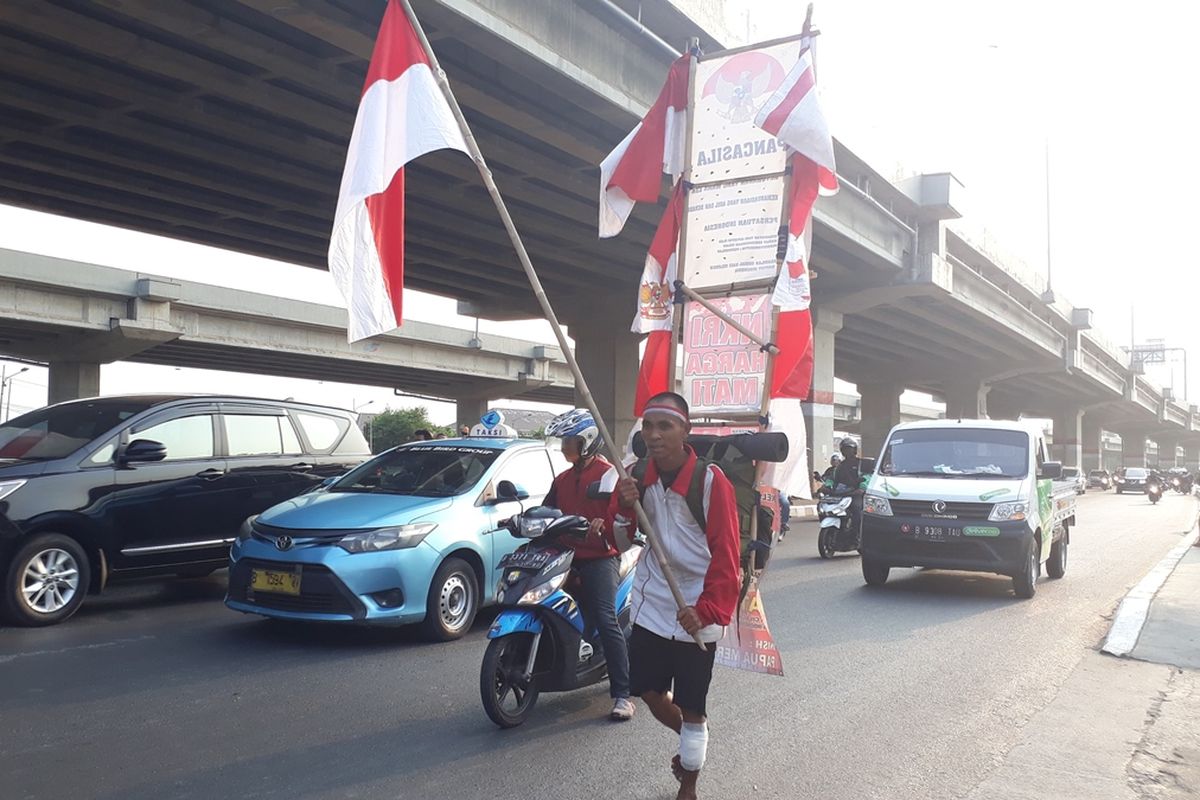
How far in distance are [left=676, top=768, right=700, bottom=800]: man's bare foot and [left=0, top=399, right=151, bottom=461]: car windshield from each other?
663cm

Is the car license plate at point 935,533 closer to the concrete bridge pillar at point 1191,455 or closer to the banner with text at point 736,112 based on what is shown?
the banner with text at point 736,112

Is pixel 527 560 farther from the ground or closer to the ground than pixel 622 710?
farther from the ground

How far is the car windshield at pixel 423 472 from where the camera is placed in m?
8.44

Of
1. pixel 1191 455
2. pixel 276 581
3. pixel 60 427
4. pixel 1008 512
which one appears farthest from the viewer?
pixel 1191 455

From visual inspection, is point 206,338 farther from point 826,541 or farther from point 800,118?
point 800,118

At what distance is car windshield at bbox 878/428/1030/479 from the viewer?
11609 mm

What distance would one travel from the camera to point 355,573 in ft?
23.9

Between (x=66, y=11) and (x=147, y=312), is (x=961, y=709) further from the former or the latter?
(x=147, y=312)

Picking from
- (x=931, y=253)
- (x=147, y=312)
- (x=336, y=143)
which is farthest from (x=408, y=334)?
(x=336, y=143)

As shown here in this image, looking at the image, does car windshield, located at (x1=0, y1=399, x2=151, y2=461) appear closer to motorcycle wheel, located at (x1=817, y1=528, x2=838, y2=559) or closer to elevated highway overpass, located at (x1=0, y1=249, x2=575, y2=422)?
motorcycle wheel, located at (x1=817, y1=528, x2=838, y2=559)

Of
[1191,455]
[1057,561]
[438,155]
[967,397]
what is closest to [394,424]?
[967,397]

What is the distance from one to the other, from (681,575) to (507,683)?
1.74 m

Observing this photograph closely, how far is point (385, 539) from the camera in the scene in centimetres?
750

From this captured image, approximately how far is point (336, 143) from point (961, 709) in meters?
14.1
